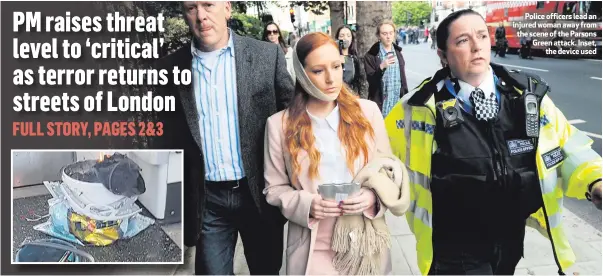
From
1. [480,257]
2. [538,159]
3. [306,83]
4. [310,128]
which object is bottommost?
[480,257]

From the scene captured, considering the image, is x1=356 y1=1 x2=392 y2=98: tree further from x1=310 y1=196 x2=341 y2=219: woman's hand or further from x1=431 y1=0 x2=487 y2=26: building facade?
x1=310 y1=196 x2=341 y2=219: woman's hand

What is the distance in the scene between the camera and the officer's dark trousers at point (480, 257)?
76.7 inches

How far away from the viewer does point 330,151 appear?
1770 millimetres

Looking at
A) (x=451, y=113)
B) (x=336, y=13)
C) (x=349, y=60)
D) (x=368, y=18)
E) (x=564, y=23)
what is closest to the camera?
(x=451, y=113)

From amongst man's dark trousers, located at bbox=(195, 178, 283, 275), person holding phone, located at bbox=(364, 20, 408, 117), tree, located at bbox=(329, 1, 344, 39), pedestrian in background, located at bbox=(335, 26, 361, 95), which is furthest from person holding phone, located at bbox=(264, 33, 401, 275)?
tree, located at bbox=(329, 1, 344, 39)

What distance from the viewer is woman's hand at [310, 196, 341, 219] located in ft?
5.58

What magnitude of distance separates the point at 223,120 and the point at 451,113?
33.9 inches

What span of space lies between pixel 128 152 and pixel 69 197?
39 cm

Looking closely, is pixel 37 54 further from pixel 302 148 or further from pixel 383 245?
pixel 383 245

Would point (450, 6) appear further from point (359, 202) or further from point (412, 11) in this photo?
point (412, 11)

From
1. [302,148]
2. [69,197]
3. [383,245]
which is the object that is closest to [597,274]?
[383,245]

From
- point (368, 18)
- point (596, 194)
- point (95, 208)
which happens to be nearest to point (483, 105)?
point (596, 194)

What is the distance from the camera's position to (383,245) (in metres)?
1.84

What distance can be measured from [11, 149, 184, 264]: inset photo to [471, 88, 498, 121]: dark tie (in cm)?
133
